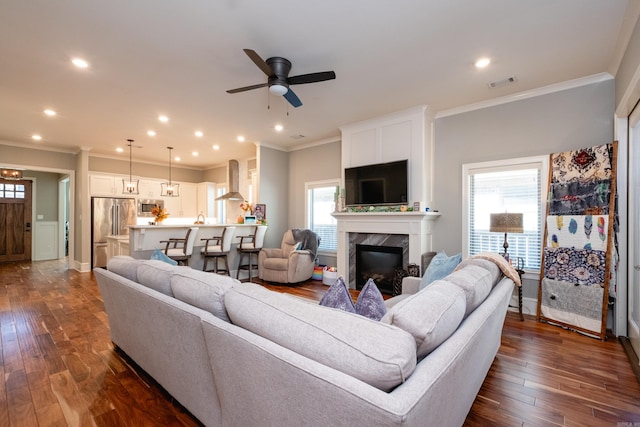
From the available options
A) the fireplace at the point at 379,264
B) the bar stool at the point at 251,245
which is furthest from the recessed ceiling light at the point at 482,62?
the bar stool at the point at 251,245

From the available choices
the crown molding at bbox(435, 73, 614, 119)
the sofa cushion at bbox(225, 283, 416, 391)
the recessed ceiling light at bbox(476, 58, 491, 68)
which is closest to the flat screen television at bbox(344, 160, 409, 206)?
the crown molding at bbox(435, 73, 614, 119)

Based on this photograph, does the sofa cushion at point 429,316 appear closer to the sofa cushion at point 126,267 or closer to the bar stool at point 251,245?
the sofa cushion at point 126,267

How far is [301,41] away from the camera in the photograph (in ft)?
8.77

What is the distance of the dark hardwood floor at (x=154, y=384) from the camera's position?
5.84ft

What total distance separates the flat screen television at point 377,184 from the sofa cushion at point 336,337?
11.3ft

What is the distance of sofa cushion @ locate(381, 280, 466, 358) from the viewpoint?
3.51 feet

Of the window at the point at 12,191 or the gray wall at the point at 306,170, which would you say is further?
the window at the point at 12,191

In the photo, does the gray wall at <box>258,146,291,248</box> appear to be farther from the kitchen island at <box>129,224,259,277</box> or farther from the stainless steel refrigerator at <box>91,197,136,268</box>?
the stainless steel refrigerator at <box>91,197,136,268</box>

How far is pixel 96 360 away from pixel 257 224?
3.70m

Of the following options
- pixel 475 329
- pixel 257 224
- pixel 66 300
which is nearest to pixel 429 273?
pixel 475 329

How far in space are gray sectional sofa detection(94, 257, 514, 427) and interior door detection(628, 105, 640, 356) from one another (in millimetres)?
2001

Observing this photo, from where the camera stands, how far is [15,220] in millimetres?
7887

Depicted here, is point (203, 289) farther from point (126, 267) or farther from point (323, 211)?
point (323, 211)

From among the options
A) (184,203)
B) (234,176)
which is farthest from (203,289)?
(184,203)
